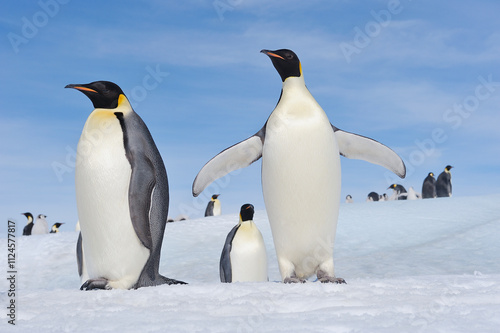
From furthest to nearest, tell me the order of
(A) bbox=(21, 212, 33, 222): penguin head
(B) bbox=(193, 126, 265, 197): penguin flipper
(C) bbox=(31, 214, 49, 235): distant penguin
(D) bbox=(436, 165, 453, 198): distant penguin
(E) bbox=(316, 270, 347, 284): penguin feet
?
(A) bbox=(21, 212, 33, 222): penguin head < (D) bbox=(436, 165, 453, 198): distant penguin < (C) bbox=(31, 214, 49, 235): distant penguin < (B) bbox=(193, 126, 265, 197): penguin flipper < (E) bbox=(316, 270, 347, 284): penguin feet

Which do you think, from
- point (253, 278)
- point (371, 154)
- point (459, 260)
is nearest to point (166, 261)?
point (253, 278)

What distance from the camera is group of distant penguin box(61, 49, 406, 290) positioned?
322cm

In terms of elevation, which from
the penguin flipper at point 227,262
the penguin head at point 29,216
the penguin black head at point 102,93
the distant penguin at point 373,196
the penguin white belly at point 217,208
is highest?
the distant penguin at point 373,196

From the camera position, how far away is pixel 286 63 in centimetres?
352

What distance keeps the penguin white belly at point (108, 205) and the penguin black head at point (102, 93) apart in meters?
0.12

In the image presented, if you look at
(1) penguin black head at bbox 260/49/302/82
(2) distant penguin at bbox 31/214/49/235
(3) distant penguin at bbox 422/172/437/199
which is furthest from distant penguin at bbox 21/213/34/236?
(1) penguin black head at bbox 260/49/302/82

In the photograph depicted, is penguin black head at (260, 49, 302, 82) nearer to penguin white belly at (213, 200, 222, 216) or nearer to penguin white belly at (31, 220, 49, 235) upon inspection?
penguin white belly at (31, 220, 49, 235)

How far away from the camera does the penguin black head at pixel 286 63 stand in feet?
11.5

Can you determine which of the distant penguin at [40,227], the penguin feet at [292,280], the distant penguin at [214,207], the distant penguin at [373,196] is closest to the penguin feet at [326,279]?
the penguin feet at [292,280]

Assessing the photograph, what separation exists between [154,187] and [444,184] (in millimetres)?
16137

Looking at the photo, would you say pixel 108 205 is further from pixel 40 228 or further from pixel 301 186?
pixel 40 228

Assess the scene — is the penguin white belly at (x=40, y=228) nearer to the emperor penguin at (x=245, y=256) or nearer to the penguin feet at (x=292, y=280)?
the emperor penguin at (x=245, y=256)

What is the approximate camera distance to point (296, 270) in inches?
136

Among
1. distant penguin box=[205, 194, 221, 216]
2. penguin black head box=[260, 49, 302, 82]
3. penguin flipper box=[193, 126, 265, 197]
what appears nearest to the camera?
penguin black head box=[260, 49, 302, 82]
